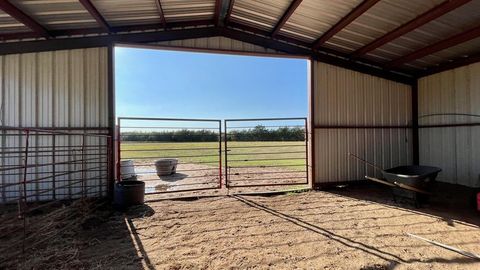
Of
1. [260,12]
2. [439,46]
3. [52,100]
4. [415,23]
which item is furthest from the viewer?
[439,46]

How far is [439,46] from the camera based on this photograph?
558 centimetres

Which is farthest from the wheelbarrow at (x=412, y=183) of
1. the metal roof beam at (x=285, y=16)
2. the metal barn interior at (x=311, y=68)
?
the metal roof beam at (x=285, y=16)

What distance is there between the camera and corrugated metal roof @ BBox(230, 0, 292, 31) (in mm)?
5062

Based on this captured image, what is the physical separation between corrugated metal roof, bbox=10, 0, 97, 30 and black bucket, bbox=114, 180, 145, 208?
3101 millimetres

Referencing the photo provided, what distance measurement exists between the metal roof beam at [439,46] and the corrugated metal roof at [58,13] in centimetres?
688

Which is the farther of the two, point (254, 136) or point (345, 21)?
point (254, 136)

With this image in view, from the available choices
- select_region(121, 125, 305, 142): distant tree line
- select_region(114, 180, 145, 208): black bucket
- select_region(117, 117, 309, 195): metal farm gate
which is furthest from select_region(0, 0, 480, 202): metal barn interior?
select_region(121, 125, 305, 142): distant tree line

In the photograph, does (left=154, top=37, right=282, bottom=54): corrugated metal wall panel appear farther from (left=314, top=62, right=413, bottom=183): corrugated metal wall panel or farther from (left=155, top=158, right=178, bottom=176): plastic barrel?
(left=155, top=158, right=178, bottom=176): plastic barrel

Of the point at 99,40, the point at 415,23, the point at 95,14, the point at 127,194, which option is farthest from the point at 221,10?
the point at 127,194

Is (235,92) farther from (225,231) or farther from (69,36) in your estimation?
(225,231)

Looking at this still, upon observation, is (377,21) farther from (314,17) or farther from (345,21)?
(314,17)

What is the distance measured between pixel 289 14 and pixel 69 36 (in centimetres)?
435

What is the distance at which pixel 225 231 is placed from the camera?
3.82 meters

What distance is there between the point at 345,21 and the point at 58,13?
202 inches
